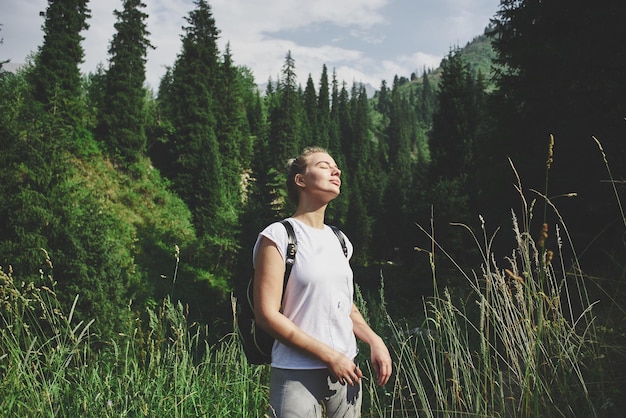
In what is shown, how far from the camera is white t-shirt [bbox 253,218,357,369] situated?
78.4 inches

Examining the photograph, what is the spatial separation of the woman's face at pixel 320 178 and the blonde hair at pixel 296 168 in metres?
0.03

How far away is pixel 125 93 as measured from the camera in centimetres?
3294

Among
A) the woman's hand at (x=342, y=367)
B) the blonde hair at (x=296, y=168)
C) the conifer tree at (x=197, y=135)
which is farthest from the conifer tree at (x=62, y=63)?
the woman's hand at (x=342, y=367)

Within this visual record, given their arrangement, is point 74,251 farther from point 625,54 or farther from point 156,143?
point 156,143

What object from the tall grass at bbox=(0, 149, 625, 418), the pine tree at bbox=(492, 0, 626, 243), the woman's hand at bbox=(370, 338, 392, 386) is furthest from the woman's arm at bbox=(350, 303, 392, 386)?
the pine tree at bbox=(492, 0, 626, 243)

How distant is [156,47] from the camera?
36844 millimetres

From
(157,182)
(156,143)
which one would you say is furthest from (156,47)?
(157,182)

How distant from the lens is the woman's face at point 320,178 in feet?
7.16

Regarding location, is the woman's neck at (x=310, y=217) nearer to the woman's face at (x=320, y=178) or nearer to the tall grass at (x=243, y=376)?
the woman's face at (x=320, y=178)

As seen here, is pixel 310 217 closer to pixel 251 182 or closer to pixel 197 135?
pixel 251 182

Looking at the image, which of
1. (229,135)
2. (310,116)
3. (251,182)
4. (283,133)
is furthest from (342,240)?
(310,116)

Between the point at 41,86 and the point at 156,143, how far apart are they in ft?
34.3

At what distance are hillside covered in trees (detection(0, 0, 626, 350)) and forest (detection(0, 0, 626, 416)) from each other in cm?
7

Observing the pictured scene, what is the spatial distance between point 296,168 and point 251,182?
2574 cm
